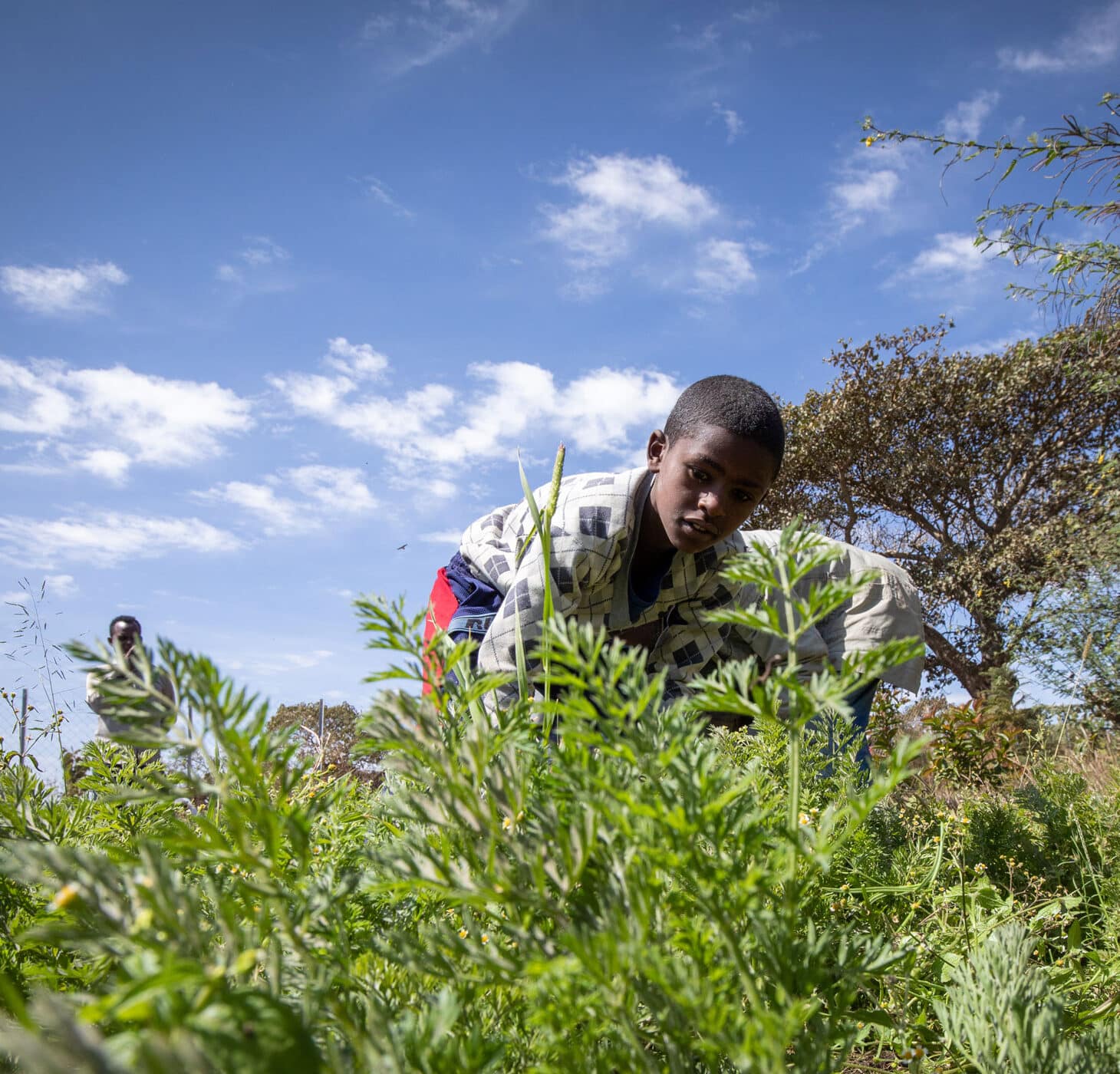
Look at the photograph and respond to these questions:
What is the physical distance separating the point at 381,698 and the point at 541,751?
38 cm

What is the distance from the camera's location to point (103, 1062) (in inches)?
13.0

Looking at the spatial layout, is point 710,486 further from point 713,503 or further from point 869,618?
point 869,618

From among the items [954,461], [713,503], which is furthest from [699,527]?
[954,461]

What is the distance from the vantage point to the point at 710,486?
10.8ft

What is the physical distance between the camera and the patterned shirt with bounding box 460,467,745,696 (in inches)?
128

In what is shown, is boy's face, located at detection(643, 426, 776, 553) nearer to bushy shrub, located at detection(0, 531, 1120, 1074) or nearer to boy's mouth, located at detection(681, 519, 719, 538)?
boy's mouth, located at detection(681, 519, 719, 538)

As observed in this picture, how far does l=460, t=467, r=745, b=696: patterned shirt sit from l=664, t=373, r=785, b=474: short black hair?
1.19ft

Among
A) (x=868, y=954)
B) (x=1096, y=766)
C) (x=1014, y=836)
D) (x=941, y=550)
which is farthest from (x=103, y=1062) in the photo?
(x=941, y=550)

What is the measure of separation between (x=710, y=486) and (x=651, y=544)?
54cm

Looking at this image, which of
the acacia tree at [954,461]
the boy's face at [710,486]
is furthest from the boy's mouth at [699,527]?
the acacia tree at [954,461]

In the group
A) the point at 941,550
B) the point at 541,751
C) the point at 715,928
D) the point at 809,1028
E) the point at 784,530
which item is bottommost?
the point at 809,1028

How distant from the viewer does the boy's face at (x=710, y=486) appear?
3.26 meters

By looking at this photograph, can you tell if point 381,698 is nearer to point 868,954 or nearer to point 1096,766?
point 868,954

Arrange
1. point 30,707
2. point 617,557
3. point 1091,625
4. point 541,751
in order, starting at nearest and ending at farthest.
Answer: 1. point 541,751
2. point 30,707
3. point 617,557
4. point 1091,625
